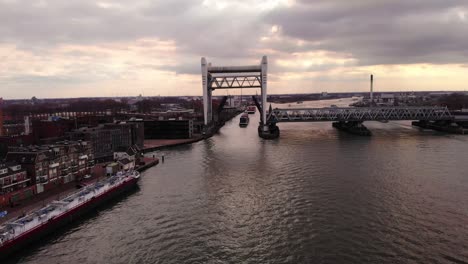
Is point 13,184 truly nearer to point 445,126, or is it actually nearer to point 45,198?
point 45,198

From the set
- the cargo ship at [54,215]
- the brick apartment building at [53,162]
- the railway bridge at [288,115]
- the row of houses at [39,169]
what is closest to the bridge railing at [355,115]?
the railway bridge at [288,115]

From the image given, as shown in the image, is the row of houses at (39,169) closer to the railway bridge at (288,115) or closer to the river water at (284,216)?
the river water at (284,216)

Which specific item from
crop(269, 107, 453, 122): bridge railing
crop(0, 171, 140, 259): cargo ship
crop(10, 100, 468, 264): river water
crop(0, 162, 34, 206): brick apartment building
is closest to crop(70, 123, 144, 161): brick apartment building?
crop(10, 100, 468, 264): river water

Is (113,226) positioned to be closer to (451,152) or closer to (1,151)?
(1,151)

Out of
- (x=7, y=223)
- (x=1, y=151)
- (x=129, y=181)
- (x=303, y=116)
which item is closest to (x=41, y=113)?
(x=1, y=151)

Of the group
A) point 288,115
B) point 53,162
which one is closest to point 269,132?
point 288,115

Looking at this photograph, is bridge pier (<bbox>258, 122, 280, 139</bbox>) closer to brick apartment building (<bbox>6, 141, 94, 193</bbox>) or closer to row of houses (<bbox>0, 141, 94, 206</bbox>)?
brick apartment building (<bbox>6, 141, 94, 193</bbox>)
